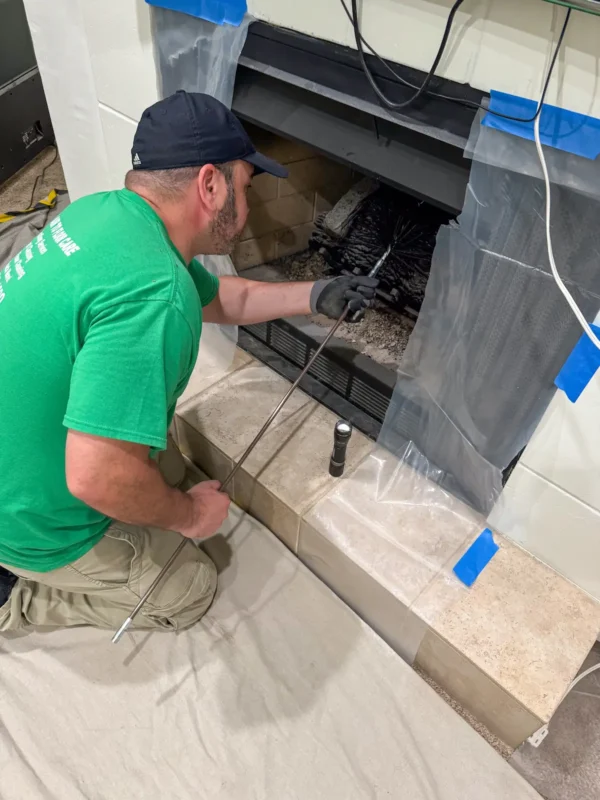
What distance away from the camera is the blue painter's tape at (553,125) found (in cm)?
75

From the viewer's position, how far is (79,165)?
1.71 metres

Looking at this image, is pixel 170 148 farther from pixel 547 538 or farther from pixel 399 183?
pixel 547 538

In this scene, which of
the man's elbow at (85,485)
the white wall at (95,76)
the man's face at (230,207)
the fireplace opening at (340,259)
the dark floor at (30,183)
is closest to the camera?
the man's elbow at (85,485)

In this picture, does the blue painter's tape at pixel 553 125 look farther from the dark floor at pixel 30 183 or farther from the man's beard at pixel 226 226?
the dark floor at pixel 30 183

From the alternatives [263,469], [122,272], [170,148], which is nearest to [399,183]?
[170,148]

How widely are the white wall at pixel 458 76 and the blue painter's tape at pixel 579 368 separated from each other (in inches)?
0.7

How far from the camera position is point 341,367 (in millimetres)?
1428

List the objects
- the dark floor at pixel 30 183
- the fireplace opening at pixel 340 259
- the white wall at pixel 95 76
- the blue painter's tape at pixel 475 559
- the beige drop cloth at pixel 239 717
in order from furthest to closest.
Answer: the dark floor at pixel 30 183 < the fireplace opening at pixel 340 259 < the white wall at pixel 95 76 < the blue painter's tape at pixel 475 559 < the beige drop cloth at pixel 239 717

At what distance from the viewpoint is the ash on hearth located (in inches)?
57.1

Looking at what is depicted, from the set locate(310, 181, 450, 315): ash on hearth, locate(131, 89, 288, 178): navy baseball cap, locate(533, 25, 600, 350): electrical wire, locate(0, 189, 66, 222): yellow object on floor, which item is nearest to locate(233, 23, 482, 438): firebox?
locate(310, 181, 450, 315): ash on hearth

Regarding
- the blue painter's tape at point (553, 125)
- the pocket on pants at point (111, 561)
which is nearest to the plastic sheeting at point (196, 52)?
the blue painter's tape at point (553, 125)

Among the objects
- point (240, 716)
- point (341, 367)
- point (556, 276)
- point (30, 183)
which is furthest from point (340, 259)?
point (30, 183)

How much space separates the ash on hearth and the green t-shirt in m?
0.74

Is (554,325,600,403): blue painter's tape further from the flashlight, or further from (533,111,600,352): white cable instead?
the flashlight
